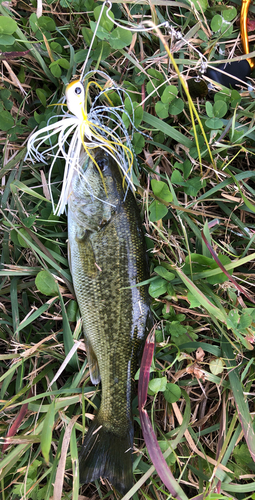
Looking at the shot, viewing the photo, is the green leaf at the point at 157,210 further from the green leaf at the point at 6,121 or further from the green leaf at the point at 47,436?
the green leaf at the point at 47,436

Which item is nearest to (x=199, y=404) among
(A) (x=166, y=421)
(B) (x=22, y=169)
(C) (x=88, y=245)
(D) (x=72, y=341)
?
(A) (x=166, y=421)

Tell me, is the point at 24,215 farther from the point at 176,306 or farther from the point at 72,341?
the point at 176,306

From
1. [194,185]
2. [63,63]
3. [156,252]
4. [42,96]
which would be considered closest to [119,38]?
[63,63]

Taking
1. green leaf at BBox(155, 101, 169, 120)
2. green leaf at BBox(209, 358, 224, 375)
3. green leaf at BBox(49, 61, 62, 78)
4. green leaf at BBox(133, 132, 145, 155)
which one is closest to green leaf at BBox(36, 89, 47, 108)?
green leaf at BBox(49, 61, 62, 78)

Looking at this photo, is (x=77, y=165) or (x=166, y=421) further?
(x=166, y=421)

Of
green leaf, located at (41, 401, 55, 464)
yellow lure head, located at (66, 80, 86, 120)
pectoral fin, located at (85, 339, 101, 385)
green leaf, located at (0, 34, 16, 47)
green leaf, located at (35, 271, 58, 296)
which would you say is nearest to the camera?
green leaf, located at (41, 401, 55, 464)

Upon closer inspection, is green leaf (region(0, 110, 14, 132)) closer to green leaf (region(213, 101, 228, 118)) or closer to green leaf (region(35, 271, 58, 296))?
green leaf (region(35, 271, 58, 296))

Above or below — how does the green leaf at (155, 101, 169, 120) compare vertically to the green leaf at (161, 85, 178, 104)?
below
